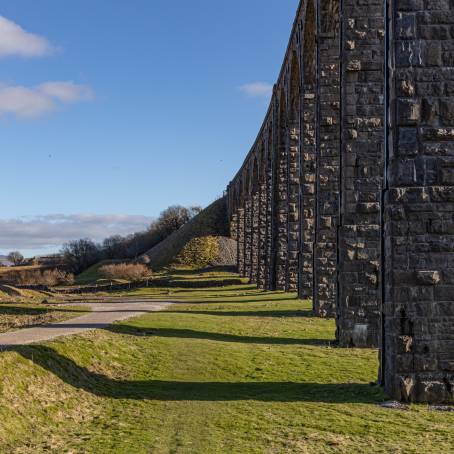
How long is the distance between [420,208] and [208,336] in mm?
6595

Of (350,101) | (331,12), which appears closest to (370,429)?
(350,101)

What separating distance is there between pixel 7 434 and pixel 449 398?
537 centimetres

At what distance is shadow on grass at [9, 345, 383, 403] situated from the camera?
8.13 m

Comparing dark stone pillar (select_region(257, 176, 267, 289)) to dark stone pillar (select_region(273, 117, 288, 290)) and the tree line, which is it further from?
the tree line

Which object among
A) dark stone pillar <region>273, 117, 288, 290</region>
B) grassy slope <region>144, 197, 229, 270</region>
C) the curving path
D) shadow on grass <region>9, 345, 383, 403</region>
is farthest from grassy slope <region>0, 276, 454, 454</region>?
grassy slope <region>144, 197, 229, 270</region>

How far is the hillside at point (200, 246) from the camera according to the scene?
204ft

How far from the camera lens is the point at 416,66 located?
830 cm

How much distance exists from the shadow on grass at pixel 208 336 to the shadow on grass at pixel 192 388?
12.1 feet

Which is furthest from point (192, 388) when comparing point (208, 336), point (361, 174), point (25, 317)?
point (25, 317)

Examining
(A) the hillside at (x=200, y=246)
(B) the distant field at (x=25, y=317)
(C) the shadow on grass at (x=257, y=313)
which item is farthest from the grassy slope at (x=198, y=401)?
(A) the hillside at (x=200, y=246)

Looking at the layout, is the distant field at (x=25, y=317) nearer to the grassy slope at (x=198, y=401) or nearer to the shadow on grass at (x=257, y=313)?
the grassy slope at (x=198, y=401)

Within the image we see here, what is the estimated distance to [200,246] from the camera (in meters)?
64.9

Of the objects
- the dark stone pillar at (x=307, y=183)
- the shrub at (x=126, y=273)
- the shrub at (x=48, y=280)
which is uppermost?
the dark stone pillar at (x=307, y=183)

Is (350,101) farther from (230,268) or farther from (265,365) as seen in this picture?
(230,268)
